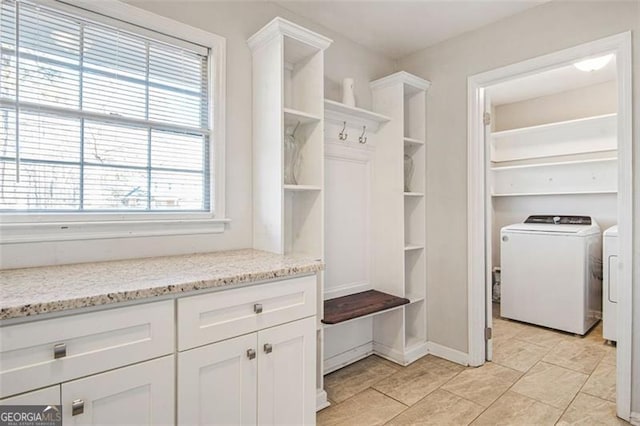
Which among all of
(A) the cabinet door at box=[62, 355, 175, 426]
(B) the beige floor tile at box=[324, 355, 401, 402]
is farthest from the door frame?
(A) the cabinet door at box=[62, 355, 175, 426]

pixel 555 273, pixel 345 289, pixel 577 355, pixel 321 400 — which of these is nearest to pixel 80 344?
pixel 321 400

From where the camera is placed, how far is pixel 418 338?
285 centimetres

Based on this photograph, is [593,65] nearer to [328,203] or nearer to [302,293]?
[328,203]

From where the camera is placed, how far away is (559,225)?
360cm

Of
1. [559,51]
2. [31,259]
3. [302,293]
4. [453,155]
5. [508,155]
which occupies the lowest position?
[302,293]

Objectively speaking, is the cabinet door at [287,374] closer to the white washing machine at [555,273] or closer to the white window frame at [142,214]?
the white window frame at [142,214]

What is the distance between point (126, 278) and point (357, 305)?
60.4 inches

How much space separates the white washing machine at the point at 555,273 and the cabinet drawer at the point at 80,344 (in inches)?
138

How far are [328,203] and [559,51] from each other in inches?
70.1

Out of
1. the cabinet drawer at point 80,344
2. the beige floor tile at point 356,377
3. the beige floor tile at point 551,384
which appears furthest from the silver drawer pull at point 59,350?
the beige floor tile at point 551,384

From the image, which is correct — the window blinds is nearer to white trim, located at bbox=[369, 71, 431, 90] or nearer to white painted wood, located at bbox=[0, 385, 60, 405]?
white painted wood, located at bbox=[0, 385, 60, 405]

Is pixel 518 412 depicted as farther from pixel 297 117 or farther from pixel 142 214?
pixel 142 214

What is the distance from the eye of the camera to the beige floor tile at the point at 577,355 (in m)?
2.59

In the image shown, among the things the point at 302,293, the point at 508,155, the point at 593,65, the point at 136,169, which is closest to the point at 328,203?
the point at 302,293
